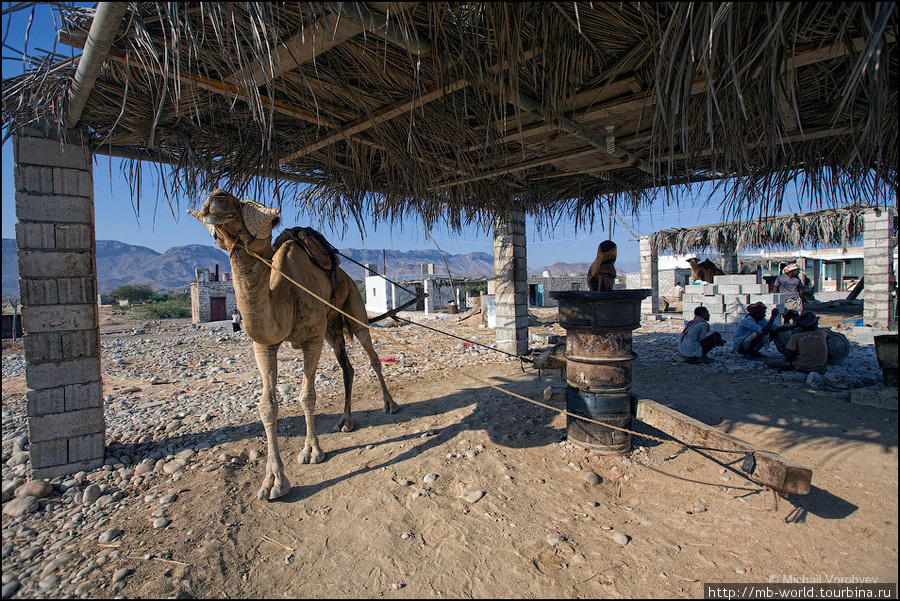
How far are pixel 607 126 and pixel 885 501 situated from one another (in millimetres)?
3486

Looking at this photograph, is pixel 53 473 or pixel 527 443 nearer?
pixel 53 473

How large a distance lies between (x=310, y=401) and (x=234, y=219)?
1812 millimetres

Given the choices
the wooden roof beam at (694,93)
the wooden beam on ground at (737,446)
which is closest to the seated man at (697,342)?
the wooden roof beam at (694,93)

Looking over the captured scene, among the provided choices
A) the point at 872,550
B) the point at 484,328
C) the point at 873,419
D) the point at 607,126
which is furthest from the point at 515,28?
the point at 484,328

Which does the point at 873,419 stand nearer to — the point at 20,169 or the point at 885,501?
the point at 885,501

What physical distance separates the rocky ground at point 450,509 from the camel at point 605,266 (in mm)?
1541

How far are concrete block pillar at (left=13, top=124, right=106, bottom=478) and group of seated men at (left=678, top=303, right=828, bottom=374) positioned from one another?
818 centimetres

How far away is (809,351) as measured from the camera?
222 inches

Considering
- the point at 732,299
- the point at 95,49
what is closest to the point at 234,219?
the point at 95,49

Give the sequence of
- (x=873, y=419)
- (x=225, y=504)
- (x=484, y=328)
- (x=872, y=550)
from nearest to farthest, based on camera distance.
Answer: (x=872, y=550), (x=225, y=504), (x=873, y=419), (x=484, y=328)

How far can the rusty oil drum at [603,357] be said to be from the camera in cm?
326

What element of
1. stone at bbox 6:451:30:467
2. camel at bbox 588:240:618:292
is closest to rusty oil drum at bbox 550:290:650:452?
camel at bbox 588:240:618:292

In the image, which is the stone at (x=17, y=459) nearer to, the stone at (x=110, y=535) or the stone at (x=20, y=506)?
Answer: the stone at (x=20, y=506)

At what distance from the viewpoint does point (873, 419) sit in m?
4.03
